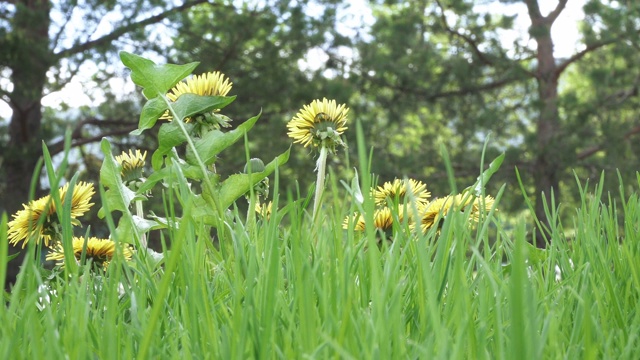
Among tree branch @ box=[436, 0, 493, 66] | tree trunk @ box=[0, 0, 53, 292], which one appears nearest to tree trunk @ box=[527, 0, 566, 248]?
tree branch @ box=[436, 0, 493, 66]

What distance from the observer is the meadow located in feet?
1.48

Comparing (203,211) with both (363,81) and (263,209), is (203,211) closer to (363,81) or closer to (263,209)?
(263,209)

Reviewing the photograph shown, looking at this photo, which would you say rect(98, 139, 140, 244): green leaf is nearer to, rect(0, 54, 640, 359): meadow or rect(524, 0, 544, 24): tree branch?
rect(0, 54, 640, 359): meadow

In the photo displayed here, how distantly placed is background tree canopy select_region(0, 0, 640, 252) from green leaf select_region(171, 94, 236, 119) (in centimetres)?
535

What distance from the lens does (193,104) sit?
3.46ft

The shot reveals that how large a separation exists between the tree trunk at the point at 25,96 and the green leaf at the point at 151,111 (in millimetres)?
4697

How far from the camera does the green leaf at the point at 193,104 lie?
3.42 ft

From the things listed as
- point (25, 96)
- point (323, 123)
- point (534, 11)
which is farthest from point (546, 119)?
point (323, 123)

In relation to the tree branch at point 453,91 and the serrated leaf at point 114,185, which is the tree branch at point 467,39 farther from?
the serrated leaf at point 114,185

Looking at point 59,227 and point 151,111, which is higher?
point 151,111

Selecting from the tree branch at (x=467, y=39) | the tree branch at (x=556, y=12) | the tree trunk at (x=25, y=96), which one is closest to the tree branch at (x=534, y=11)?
the tree branch at (x=556, y=12)

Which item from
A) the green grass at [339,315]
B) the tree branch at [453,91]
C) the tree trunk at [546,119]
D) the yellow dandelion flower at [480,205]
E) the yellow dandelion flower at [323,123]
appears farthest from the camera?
the tree branch at [453,91]

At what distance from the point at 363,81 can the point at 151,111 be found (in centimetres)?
748

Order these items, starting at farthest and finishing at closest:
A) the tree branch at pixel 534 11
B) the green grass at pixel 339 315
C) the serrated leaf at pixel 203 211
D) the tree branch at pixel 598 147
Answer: the tree branch at pixel 534 11
the tree branch at pixel 598 147
the serrated leaf at pixel 203 211
the green grass at pixel 339 315
